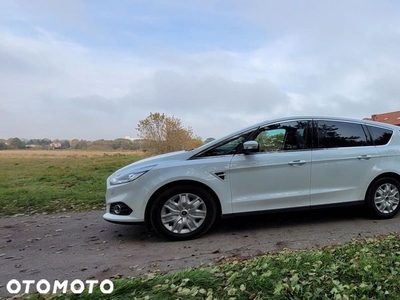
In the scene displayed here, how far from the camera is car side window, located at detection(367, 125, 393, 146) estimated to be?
484cm

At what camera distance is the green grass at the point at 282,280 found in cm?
243

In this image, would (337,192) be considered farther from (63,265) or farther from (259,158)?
(63,265)

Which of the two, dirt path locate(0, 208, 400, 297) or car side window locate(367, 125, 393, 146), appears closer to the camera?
dirt path locate(0, 208, 400, 297)

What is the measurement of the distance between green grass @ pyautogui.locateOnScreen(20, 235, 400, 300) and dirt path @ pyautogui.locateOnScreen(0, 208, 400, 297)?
514 millimetres

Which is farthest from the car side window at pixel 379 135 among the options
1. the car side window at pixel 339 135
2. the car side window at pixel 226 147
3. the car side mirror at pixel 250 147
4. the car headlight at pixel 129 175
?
the car headlight at pixel 129 175

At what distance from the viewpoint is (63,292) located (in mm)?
2643

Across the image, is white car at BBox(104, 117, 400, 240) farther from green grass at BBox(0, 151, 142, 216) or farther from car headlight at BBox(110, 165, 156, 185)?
green grass at BBox(0, 151, 142, 216)

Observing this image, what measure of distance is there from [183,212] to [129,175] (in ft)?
2.80

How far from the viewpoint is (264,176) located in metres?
4.33

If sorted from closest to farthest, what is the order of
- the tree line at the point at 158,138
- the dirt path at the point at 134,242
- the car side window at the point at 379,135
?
the dirt path at the point at 134,242, the car side window at the point at 379,135, the tree line at the point at 158,138

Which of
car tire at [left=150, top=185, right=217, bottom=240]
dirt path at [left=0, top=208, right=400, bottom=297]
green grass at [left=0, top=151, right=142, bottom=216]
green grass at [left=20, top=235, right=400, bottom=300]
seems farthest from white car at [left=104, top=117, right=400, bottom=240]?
green grass at [left=0, top=151, right=142, bottom=216]

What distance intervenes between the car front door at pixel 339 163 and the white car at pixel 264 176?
0.05 ft

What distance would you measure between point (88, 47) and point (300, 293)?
1014 centimetres

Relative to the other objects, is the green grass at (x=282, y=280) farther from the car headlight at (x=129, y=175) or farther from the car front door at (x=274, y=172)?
the car headlight at (x=129, y=175)
